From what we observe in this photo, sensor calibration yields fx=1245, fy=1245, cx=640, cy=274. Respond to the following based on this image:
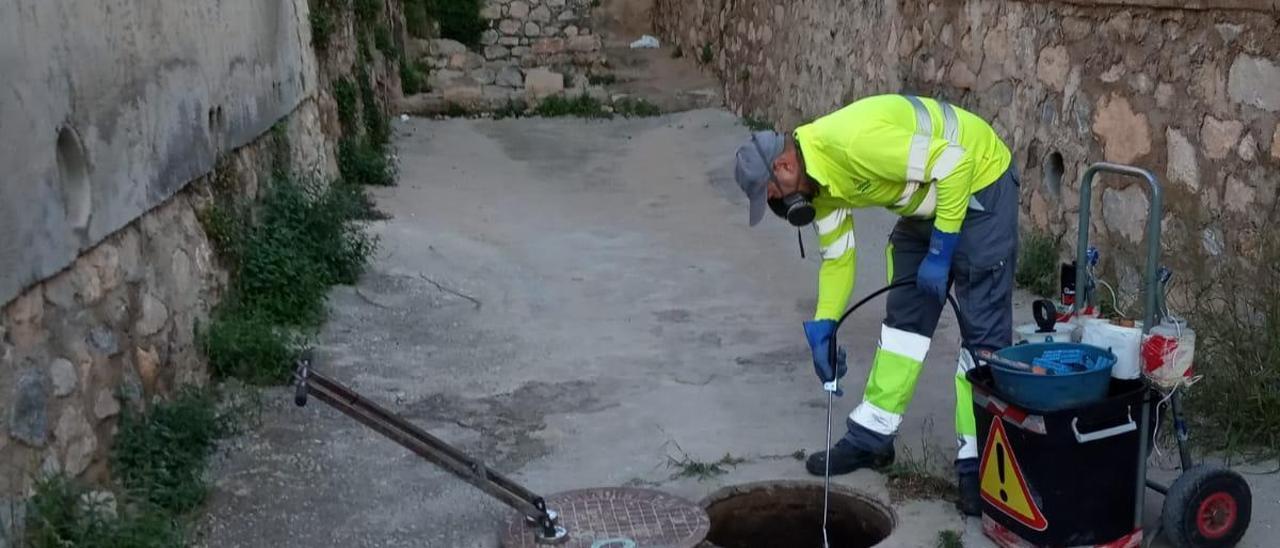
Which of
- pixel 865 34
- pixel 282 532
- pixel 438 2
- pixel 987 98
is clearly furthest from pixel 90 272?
pixel 438 2

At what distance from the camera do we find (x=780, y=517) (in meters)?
4.11

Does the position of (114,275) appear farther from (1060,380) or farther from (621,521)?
(1060,380)

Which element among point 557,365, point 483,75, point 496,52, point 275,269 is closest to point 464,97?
point 483,75

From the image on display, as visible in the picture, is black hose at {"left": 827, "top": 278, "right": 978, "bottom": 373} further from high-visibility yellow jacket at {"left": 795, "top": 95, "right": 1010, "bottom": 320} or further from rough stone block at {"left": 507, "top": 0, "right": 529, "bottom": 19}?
rough stone block at {"left": 507, "top": 0, "right": 529, "bottom": 19}

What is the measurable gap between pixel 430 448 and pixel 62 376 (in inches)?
42.7

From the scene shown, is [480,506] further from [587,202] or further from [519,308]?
[587,202]

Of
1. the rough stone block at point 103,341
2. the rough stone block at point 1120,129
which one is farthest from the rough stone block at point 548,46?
the rough stone block at point 103,341

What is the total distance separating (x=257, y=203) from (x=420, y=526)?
2.71 metres

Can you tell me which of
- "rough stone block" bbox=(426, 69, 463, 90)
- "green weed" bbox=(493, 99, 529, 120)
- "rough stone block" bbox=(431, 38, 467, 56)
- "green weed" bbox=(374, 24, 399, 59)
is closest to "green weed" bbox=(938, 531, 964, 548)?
"green weed" bbox=(374, 24, 399, 59)

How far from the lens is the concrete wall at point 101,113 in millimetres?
3391

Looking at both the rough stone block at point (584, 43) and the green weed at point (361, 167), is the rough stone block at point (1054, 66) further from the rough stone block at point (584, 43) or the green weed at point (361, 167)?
the rough stone block at point (584, 43)

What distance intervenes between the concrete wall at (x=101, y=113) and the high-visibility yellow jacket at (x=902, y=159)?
2.17 m

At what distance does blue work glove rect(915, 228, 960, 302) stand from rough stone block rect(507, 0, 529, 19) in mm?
12514

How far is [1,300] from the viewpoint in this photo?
3.26m
